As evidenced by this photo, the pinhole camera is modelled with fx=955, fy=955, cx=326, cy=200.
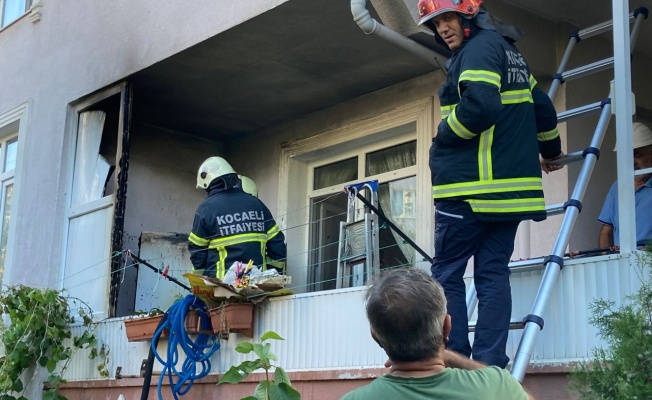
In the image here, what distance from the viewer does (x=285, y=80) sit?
785 cm

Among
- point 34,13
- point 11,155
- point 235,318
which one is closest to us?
point 235,318

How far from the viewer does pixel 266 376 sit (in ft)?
18.8

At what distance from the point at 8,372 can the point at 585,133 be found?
202 inches

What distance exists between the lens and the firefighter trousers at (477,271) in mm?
4090

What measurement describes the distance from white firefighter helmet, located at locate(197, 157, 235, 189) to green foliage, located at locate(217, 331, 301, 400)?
2.10m

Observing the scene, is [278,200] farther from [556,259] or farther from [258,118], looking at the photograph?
[556,259]

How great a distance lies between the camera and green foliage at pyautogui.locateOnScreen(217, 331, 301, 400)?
5.43m

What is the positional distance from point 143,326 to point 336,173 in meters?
2.46

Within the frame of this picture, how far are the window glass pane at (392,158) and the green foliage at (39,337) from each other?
2744 millimetres

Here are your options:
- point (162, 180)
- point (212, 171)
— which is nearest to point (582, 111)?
point (212, 171)

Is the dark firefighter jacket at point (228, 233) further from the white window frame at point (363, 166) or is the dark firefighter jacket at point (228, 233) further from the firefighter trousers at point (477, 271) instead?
the firefighter trousers at point (477, 271)

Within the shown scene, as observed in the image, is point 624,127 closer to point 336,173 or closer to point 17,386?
point 336,173

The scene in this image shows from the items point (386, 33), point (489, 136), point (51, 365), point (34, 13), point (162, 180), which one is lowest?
point (51, 365)

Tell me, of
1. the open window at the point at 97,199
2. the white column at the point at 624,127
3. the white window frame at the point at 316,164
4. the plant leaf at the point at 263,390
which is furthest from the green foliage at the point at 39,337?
the white column at the point at 624,127
